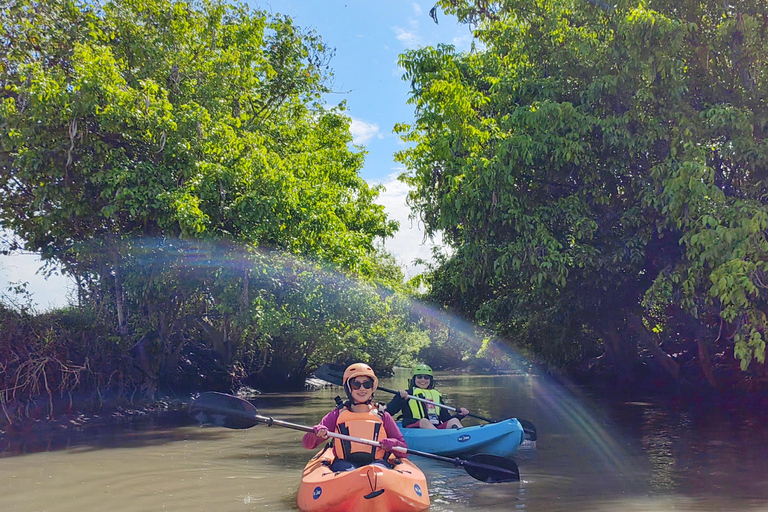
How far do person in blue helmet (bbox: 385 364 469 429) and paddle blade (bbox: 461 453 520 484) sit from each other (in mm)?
1859

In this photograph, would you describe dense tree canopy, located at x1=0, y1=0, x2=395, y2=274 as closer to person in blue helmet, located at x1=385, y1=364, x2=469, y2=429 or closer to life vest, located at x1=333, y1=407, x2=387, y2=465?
person in blue helmet, located at x1=385, y1=364, x2=469, y2=429

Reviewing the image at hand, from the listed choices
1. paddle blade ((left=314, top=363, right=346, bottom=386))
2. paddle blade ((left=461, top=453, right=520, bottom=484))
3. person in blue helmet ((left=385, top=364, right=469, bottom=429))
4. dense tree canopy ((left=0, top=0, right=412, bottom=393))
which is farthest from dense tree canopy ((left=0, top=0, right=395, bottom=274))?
paddle blade ((left=461, top=453, right=520, bottom=484))

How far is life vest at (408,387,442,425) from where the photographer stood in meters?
9.47

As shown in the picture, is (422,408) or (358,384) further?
(422,408)

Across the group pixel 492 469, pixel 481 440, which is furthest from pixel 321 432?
pixel 481 440

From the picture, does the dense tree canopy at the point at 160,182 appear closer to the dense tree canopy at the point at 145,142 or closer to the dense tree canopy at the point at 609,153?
the dense tree canopy at the point at 145,142

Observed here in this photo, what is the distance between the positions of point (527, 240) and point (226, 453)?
6242mm

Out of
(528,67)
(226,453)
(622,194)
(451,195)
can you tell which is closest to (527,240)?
(451,195)

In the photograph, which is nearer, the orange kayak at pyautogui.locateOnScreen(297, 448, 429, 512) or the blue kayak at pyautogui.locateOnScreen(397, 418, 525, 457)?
the orange kayak at pyautogui.locateOnScreen(297, 448, 429, 512)

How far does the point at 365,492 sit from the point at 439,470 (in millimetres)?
3439

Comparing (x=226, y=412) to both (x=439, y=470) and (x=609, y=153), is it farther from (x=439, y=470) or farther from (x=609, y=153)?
(x=609, y=153)

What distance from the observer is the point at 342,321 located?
765 inches

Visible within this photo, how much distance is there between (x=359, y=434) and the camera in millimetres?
6598

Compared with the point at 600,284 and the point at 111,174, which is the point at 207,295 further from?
the point at 600,284
